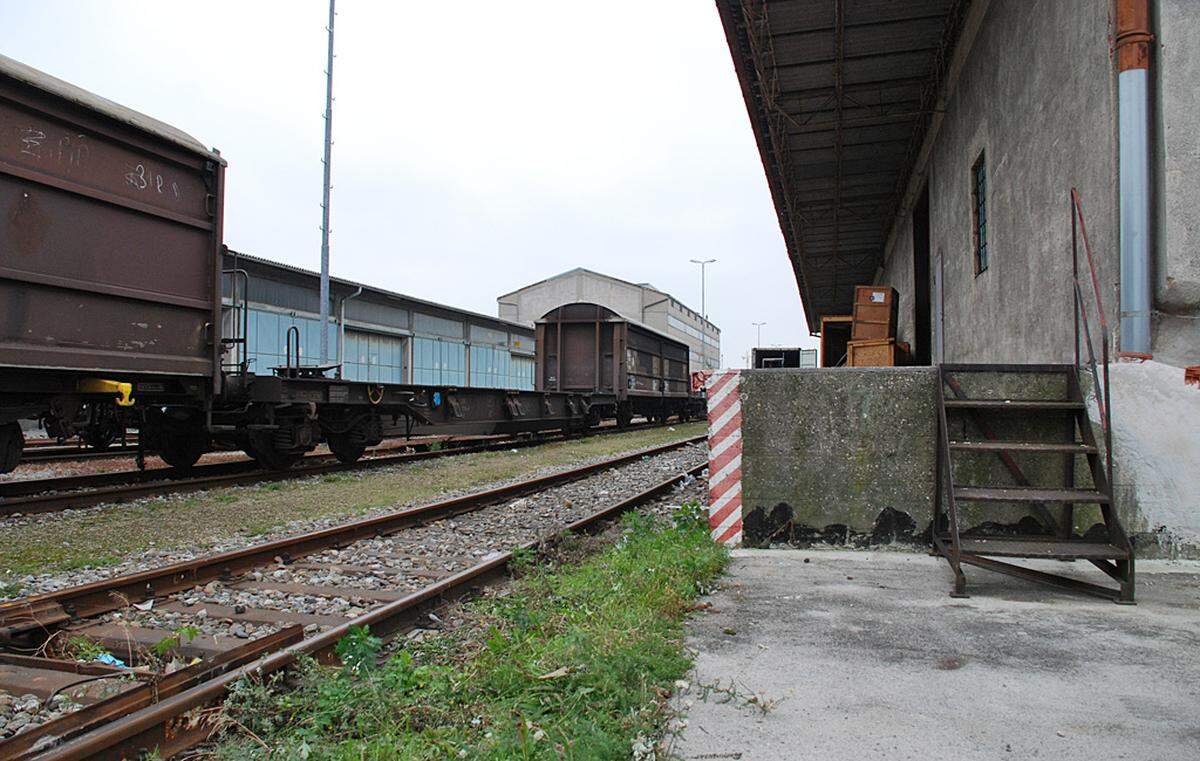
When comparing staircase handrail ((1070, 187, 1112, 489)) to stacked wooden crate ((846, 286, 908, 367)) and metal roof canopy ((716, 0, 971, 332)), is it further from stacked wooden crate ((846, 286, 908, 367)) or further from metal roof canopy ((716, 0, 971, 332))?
stacked wooden crate ((846, 286, 908, 367))

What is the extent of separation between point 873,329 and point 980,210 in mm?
4359

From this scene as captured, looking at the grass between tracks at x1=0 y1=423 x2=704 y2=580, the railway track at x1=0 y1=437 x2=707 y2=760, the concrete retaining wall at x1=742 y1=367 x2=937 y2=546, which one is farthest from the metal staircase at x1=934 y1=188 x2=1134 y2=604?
the grass between tracks at x1=0 y1=423 x2=704 y2=580

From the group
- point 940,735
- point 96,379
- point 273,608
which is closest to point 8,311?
point 96,379

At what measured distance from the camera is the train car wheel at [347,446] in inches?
466

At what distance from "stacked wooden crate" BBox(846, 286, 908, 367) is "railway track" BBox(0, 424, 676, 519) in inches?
335

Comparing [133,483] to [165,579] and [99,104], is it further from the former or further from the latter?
[165,579]

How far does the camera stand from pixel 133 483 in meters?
9.36

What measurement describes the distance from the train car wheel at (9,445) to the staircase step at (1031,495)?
8.08m

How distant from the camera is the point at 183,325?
8.02m

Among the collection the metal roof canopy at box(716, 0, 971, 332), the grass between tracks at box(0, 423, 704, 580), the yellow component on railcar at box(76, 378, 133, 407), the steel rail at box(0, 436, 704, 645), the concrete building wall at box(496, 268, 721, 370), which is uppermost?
the concrete building wall at box(496, 268, 721, 370)

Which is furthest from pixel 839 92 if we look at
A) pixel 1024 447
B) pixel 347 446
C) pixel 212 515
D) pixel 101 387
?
pixel 101 387

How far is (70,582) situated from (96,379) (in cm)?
319

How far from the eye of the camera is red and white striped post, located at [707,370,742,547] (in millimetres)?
5320

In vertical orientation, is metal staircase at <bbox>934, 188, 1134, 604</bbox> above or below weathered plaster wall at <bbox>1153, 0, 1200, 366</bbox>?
below
